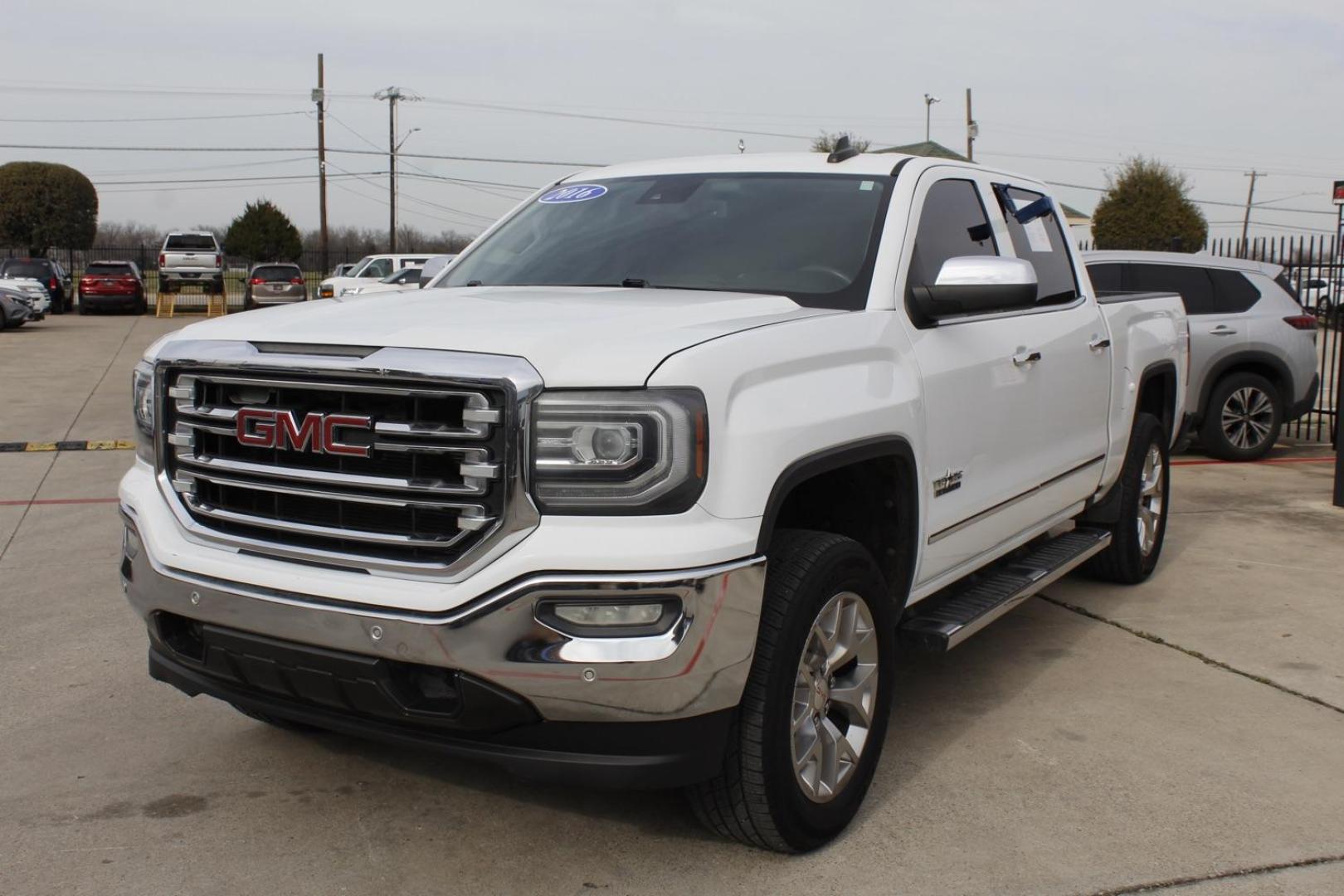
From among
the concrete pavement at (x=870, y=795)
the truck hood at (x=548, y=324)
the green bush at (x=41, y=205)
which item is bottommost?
the concrete pavement at (x=870, y=795)

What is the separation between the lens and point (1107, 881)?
3.35 metres

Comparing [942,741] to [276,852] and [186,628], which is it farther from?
[186,628]

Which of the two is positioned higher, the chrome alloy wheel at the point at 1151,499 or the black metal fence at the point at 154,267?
the black metal fence at the point at 154,267

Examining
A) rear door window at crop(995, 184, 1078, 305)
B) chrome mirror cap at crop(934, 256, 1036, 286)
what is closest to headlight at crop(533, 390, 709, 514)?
chrome mirror cap at crop(934, 256, 1036, 286)

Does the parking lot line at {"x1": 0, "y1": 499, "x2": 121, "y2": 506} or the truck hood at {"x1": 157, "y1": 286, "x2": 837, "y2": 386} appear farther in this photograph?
the parking lot line at {"x1": 0, "y1": 499, "x2": 121, "y2": 506}

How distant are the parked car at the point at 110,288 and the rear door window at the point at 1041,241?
32.1 metres

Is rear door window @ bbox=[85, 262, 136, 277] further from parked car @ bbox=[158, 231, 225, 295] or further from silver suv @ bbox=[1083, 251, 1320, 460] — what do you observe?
silver suv @ bbox=[1083, 251, 1320, 460]

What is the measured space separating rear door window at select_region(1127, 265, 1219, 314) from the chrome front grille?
31.6 feet

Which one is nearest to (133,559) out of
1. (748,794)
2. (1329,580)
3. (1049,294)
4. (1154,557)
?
(748,794)

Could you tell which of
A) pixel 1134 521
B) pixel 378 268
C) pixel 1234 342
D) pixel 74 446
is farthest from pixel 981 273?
pixel 378 268

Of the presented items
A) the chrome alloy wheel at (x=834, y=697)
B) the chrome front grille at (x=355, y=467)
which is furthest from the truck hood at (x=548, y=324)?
the chrome alloy wheel at (x=834, y=697)

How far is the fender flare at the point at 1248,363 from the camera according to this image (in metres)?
11.3

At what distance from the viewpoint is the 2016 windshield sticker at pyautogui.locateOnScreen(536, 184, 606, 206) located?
4.88 meters

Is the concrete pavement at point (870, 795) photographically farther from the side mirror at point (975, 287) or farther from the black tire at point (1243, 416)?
the black tire at point (1243, 416)
